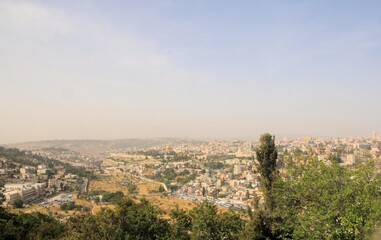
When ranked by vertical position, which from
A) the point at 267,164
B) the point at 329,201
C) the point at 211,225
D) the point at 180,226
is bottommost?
the point at 180,226

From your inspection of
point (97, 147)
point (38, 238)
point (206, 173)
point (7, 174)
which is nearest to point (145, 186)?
point (206, 173)

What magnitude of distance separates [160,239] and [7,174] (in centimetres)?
5398

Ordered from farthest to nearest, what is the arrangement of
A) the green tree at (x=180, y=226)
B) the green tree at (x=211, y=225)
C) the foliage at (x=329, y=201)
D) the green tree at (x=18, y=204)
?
the green tree at (x=18, y=204) → the green tree at (x=180, y=226) → the green tree at (x=211, y=225) → the foliage at (x=329, y=201)

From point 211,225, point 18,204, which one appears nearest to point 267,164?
point 211,225

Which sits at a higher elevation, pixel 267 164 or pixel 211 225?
pixel 267 164

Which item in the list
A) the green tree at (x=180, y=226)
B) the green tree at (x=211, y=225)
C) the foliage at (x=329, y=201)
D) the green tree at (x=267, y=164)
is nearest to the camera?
the foliage at (x=329, y=201)

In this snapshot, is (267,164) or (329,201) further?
(267,164)

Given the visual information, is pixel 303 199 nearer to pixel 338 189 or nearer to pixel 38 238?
pixel 338 189

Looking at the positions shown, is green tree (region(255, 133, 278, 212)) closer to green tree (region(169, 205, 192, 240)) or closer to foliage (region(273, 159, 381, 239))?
foliage (region(273, 159, 381, 239))

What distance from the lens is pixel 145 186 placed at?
5694cm

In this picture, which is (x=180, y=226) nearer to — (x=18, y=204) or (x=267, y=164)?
(x=267, y=164)

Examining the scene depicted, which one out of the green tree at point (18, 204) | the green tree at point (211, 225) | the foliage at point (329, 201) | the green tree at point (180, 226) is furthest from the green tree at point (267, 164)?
the green tree at point (18, 204)

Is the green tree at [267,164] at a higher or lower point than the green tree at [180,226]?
higher

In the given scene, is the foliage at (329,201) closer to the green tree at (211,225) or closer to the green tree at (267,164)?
the green tree at (211,225)
